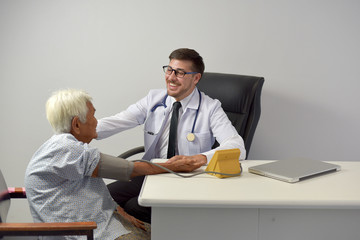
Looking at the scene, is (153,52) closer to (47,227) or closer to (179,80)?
(179,80)

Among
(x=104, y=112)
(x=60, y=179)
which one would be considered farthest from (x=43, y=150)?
(x=104, y=112)

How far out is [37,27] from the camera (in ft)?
8.53

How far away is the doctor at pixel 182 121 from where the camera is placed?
6.73ft

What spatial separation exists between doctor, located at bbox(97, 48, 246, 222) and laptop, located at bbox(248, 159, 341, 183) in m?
0.40

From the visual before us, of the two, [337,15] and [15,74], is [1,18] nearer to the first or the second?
[15,74]

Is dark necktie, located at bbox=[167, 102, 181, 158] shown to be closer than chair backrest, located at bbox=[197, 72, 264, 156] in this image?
Yes

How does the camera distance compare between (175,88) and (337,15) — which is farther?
(337,15)

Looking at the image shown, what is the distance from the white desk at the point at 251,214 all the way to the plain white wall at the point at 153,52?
148 cm

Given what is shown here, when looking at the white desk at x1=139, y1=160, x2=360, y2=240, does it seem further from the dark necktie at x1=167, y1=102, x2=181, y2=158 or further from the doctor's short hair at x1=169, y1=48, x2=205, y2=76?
the doctor's short hair at x1=169, y1=48, x2=205, y2=76

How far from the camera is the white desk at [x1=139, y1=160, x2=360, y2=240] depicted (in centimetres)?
124

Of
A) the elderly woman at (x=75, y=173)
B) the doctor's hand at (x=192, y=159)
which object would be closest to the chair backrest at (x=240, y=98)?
the doctor's hand at (x=192, y=159)

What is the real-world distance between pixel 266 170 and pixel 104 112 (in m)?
1.48

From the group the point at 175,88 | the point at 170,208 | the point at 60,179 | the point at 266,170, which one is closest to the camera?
the point at 170,208

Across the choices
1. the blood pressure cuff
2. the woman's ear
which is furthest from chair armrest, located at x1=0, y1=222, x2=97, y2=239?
the woman's ear
